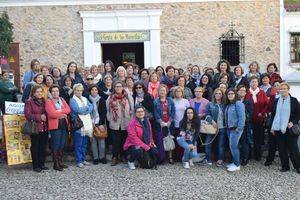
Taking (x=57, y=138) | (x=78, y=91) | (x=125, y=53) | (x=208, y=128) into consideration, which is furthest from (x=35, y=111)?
(x=125, y=53)

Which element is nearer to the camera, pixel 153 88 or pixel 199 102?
pixel 199 102

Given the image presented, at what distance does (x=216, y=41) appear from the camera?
1867 centimetres

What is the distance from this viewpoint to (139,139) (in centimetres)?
983

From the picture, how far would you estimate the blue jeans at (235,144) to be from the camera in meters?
9.73

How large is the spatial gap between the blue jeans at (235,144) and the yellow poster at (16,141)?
396 centimetres

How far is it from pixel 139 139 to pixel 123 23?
9.46 m

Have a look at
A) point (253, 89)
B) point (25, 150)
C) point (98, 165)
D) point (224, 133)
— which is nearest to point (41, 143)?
point (25, 150)

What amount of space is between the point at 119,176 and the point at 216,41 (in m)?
10.5

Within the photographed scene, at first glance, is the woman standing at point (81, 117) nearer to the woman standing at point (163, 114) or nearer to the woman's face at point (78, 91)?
the woman's face at point (78, 91)

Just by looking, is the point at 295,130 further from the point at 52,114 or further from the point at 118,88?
the point at 52,114

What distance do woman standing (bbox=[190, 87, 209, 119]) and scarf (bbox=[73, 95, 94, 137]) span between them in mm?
2083

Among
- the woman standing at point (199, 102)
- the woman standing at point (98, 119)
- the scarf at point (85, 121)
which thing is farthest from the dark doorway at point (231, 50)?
the scarf at point (85, 121)

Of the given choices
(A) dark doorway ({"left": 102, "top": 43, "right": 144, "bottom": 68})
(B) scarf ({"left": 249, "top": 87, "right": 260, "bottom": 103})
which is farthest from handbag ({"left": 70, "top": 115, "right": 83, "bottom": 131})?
(A) dark doorway ({"left": 102, "top": 43, "right": 144, "bottom": 68})

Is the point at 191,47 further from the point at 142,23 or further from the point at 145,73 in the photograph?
the point at 145,73
